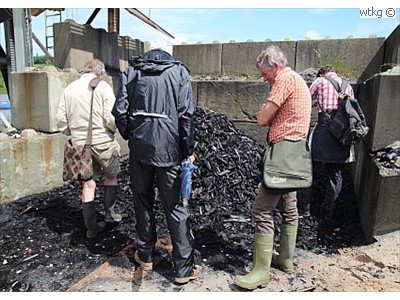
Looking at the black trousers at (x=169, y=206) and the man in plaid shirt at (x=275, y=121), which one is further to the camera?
the black trousers at (x=169, y=206)

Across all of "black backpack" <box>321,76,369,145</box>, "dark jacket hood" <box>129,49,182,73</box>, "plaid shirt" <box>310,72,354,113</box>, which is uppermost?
"dark jacket hood" <box>129,49,182,73</box>

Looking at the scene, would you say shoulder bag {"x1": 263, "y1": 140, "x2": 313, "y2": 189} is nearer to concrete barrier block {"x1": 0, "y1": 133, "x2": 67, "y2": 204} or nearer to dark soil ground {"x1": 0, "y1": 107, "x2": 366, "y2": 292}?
dark soil ground {"x1": 0, "y1": 107, "x2": 366, "y2": 292}

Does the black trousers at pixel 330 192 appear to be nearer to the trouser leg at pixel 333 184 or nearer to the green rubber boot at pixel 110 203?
the trouser leg at pixel 333 184

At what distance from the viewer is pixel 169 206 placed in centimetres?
314

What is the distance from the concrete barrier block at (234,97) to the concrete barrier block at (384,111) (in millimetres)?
2653

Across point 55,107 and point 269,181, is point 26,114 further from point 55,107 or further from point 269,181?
point 269,181

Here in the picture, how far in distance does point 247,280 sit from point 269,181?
3.05 ft

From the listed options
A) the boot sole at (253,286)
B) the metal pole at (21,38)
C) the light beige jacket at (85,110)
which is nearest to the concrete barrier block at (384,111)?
the boot sole at (253,286)

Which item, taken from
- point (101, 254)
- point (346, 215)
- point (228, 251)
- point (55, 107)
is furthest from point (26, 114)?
point (346, 215)

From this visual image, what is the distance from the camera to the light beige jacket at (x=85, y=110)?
148 inches

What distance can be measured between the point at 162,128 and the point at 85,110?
4.12 feet

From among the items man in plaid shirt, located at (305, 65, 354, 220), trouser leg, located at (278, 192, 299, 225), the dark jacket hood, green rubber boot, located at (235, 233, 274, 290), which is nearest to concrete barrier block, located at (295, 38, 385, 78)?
man in plaid shirt, located at (305, 65, 354, 220)

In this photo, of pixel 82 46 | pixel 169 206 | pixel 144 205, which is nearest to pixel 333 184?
pixel 169 206

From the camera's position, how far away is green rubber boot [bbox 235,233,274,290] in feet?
10.2
